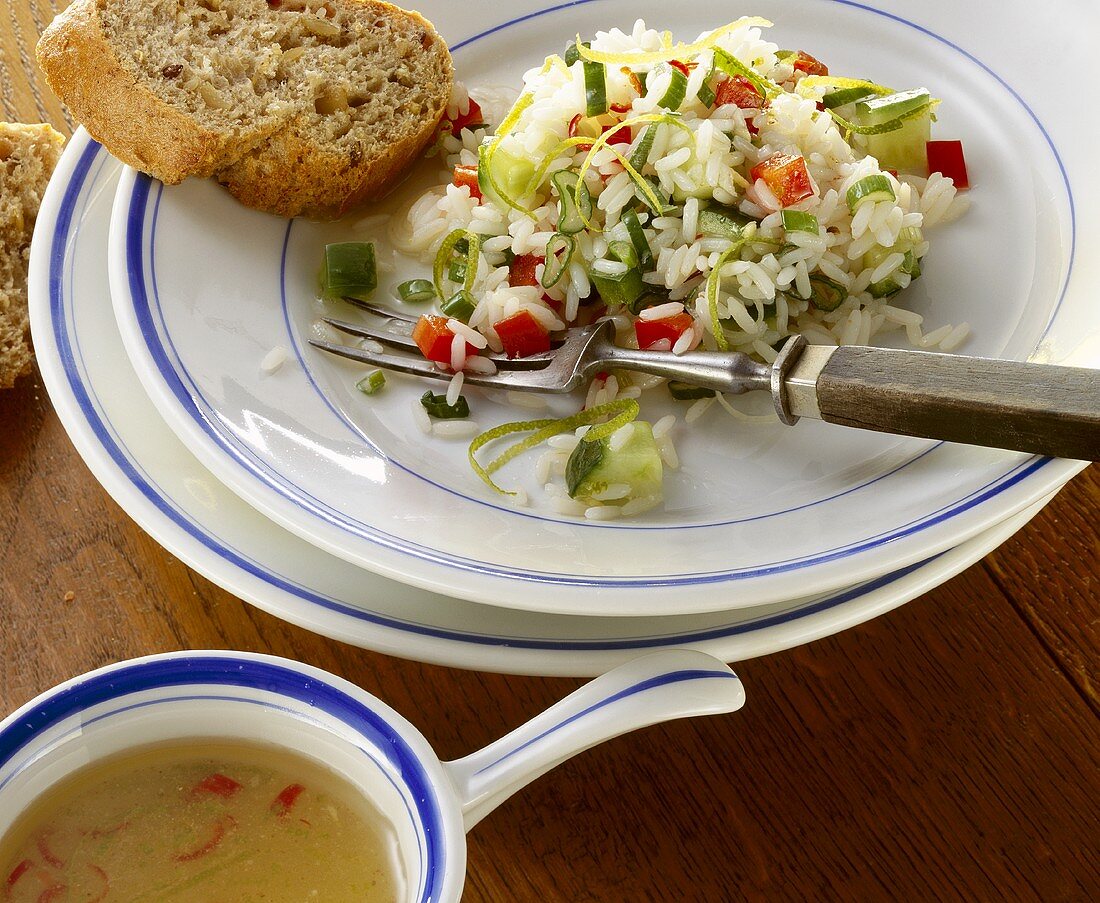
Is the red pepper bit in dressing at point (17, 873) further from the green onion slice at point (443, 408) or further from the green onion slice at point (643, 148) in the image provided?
the green onion slice at point (643, 148)

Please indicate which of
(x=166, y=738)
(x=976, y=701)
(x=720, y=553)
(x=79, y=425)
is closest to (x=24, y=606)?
(x=79, y=425)

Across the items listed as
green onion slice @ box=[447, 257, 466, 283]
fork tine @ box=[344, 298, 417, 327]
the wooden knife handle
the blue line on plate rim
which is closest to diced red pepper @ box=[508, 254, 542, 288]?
green onion slice @ box=[447, 257, 466, 283]

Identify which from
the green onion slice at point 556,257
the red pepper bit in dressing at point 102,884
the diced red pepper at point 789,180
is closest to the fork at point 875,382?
the green onion slice at point 556,257

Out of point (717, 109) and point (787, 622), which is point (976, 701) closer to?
point (787, 622)

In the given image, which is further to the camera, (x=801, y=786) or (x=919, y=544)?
(x=801, y=786)

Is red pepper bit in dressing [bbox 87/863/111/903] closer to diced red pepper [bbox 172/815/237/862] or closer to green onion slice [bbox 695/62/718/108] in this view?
diced red pepper [bbox 172/815/237/862]

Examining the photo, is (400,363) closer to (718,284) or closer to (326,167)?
(326,167)
